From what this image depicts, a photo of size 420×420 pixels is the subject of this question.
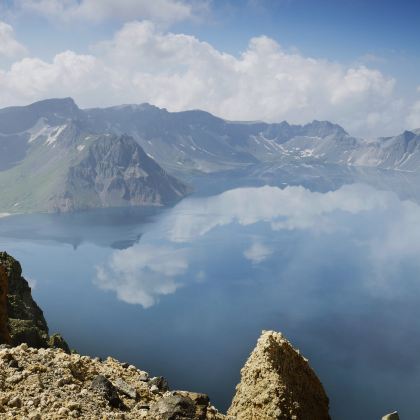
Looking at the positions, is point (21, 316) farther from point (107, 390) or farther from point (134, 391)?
point (107, 390)

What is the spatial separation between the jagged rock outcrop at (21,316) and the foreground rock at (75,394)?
26.0 metres

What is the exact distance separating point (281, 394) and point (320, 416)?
3.55 meters

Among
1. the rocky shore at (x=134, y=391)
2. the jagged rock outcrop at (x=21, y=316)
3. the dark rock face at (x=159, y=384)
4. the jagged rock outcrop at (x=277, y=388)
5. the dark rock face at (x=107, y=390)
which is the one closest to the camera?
the rocky shore at (x=134, y=391)

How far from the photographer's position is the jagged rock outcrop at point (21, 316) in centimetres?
5258

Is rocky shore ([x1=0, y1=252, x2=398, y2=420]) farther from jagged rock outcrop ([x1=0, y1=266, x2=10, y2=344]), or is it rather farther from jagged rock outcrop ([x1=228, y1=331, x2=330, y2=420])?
jagged rock outcrop ([x1=0, y1=266, x2=10, y2=344])

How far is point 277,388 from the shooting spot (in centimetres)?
2006

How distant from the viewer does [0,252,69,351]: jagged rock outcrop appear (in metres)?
52.6

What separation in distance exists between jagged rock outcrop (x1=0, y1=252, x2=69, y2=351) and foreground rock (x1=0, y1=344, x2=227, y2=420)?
26.0 meters

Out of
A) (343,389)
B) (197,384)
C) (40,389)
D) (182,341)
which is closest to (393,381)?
(343,389)

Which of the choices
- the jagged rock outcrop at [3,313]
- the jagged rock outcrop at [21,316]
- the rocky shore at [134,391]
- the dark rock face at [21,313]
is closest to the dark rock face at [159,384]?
the rocky shore at [134,391]

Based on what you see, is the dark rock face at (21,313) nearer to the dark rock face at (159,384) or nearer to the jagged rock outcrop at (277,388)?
the dark rock face at (159,384)

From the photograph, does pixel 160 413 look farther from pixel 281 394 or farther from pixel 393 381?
pixel 393 381

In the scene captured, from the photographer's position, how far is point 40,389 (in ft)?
57.0

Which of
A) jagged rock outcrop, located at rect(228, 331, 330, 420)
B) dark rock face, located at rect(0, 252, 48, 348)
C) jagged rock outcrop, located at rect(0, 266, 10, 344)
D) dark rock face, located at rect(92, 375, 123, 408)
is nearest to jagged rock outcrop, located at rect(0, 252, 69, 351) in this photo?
dark rock face, located at rect(0, 252, 48, 348)
